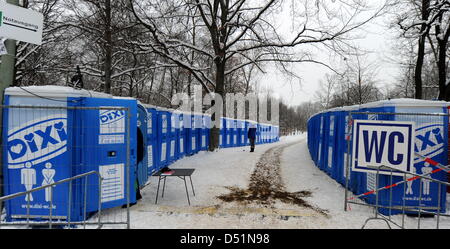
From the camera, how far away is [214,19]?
13156 millimetres

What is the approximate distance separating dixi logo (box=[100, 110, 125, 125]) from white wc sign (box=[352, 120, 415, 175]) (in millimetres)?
4806

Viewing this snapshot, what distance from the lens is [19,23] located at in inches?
151

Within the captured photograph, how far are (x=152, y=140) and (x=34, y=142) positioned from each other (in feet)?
12.7

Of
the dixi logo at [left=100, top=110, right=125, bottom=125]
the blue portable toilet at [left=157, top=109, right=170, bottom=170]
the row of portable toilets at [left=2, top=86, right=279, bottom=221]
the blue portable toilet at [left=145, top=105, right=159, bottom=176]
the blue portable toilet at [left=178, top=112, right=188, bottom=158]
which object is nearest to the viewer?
the row of portable toilets at [left=2, top=86, right=279, bottom=221]

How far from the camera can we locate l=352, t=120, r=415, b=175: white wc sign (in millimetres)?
4730

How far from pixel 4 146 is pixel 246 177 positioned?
627cm

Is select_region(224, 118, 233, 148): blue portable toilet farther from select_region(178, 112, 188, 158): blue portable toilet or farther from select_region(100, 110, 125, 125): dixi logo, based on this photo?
select_region(100, 110, 125, 125): dixi logo

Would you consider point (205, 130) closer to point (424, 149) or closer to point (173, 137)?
point (173, 137)

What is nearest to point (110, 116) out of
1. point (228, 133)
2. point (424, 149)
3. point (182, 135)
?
point (424, 149)

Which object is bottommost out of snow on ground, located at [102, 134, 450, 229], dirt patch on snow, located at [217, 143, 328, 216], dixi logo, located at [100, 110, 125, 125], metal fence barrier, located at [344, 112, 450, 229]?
dirt patch on snow, located at [217, 143, 328, 216]

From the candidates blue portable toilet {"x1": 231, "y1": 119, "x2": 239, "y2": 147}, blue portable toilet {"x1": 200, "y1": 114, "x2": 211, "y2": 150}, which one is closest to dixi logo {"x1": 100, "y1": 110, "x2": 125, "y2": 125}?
blue portable toilet {"x1": 200, "y1": 114, "x2": 211, "y2": 150}
